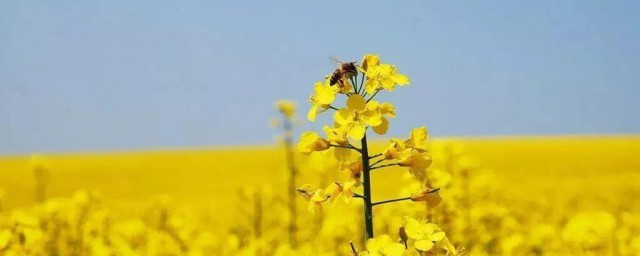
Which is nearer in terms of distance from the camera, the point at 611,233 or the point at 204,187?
the point at 611,233

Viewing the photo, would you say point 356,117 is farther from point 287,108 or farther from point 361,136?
point 287,108

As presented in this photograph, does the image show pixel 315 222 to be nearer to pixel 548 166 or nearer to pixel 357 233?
pixel 357 233

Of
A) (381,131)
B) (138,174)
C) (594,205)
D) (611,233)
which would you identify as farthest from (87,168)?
(381,131)

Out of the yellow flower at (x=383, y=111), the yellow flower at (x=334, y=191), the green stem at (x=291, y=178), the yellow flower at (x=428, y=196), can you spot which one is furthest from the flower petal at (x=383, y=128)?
the green stem at (x=291, y=178)

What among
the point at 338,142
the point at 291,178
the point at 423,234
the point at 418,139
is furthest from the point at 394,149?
the point at 291,178

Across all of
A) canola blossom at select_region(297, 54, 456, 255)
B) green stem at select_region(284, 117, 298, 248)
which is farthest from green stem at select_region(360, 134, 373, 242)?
green stem at select_region(284, 117, 298, 248)
